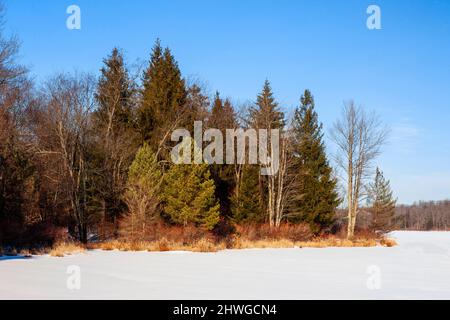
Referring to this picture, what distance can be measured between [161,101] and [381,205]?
24489mm

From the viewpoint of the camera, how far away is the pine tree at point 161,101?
100ft

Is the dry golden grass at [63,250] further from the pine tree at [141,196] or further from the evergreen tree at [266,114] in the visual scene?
the evergreen tree at [266,114]

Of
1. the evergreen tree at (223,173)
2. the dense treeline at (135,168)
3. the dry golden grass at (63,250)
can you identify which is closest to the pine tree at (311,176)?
the dense treeline at (135,168)

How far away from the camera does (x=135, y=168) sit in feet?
78.0

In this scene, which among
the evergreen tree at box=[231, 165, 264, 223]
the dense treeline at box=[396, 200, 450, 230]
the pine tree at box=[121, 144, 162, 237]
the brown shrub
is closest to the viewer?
the pine tree at box=[121, 144, 162, 237]

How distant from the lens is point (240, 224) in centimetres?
2997

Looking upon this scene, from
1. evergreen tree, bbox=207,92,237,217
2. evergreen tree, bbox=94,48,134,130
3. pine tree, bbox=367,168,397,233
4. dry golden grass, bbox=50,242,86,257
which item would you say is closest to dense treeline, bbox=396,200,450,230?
pine tree, bbox=367,168,397,233

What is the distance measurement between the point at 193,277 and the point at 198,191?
44.2ft

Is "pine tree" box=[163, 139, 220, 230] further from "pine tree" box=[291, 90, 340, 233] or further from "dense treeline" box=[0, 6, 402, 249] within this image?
"pine tree" box=[291, 90, 340, 233]

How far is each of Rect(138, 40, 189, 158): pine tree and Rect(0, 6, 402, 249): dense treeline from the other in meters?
0.09

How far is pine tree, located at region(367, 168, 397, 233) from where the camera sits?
125 ft

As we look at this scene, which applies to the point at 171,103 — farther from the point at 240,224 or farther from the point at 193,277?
the point at 193,277

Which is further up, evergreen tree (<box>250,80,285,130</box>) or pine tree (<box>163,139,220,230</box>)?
evergreen tree (<box>250,80,285,130</box>)

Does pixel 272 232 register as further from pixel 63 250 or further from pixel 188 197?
pixel 63 250
